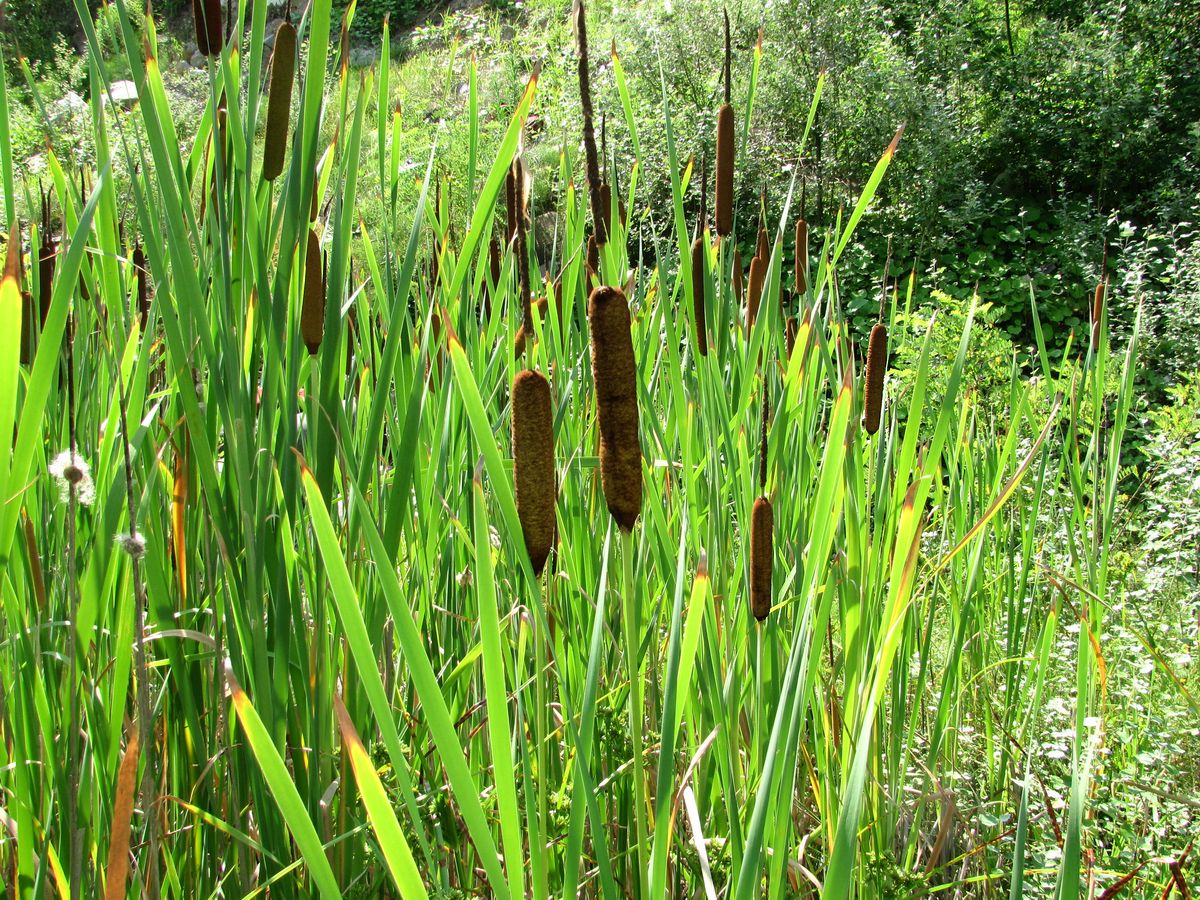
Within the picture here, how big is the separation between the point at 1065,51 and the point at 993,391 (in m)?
6.03

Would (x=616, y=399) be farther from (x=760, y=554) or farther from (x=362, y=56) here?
(x=362, y=56)

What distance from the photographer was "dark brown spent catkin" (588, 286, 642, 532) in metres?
0.57

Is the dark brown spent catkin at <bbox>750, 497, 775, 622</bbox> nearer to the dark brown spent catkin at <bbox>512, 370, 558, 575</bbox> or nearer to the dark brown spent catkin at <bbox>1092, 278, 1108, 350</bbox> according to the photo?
the dark brown spent catkin at <bbox>512, 370, 558, 575</bbox>

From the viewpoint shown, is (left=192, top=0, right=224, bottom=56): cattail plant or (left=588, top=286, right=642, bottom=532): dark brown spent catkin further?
(left=192, top=0, right=224, bottom=56): cattail plant

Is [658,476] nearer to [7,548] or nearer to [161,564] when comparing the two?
[161,564]

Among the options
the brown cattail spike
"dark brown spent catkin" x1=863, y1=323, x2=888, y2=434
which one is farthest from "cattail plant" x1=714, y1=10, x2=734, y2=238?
the brown cattail spike

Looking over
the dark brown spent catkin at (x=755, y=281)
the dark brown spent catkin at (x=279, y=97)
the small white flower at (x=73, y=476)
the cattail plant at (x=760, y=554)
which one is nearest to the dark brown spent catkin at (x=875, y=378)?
the dark brown spent catkin at (x=755, y=281)

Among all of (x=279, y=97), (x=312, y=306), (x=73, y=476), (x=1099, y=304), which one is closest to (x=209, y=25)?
(x=279, y=97)

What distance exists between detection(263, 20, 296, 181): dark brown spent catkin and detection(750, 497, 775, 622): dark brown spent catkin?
1.64 feet

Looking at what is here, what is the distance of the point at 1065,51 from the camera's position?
8.07 metres

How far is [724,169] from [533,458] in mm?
682

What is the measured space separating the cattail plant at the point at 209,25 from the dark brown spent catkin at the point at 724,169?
1.71 feet

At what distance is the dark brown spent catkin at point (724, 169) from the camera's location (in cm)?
111

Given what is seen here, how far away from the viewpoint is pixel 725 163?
1.14m
